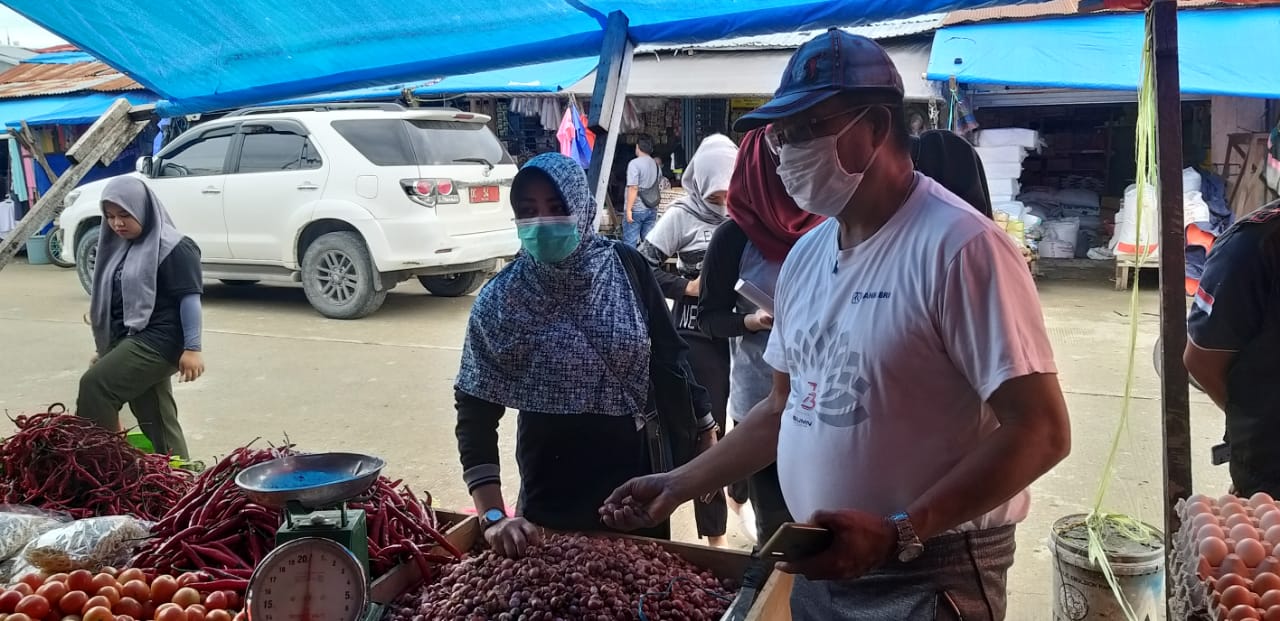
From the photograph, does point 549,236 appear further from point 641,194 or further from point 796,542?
point 641,194

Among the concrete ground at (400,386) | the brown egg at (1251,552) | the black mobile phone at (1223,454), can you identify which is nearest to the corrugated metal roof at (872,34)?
the concrete ground at (400,386)

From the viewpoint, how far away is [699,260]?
4109 mm

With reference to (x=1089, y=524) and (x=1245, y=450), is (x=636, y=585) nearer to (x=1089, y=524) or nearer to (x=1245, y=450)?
(x=1245, y=450)

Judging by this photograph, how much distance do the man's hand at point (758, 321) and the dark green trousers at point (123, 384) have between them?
9.60 feet

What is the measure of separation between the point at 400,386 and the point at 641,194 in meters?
5.20

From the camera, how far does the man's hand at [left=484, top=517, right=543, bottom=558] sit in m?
2.08

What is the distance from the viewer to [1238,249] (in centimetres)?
230

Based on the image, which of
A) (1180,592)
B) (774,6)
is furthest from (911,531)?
(774,6)

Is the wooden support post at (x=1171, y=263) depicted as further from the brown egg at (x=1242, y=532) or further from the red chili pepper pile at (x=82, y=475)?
the red chili pepper pile at (x=82, y=475)

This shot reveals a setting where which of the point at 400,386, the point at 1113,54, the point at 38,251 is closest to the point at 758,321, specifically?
the point at 400,386

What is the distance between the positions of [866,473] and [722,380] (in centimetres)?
226

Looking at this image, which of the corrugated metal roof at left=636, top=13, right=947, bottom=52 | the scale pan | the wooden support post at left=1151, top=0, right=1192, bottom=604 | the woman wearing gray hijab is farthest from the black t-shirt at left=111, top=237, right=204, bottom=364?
the corrugated metal roof at left=636, top=13, right=947, bottom=52

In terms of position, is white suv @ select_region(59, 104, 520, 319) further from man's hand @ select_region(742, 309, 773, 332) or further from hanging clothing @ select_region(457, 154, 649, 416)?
hanging clothing @ select_region(457, 154, 649, 416)

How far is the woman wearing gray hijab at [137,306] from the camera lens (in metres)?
4.18
